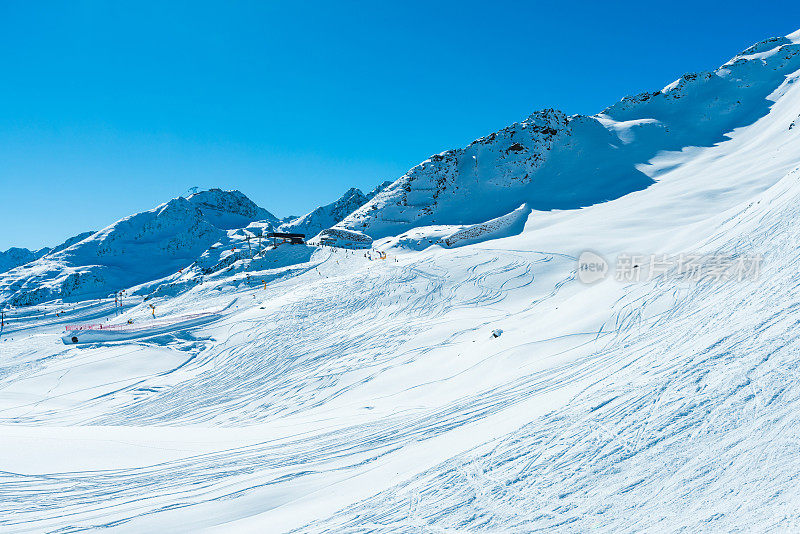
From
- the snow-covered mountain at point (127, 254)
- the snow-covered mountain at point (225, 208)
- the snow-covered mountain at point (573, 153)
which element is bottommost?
the snow-covered mountain at point (573, 153)

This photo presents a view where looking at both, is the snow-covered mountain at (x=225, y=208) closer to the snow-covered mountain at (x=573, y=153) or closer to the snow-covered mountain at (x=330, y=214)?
the snow-covered mountain at (x=330, y=214)

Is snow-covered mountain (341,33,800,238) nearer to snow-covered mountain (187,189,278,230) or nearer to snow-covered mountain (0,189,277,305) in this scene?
snow-covered mountain (0,189,277,305)

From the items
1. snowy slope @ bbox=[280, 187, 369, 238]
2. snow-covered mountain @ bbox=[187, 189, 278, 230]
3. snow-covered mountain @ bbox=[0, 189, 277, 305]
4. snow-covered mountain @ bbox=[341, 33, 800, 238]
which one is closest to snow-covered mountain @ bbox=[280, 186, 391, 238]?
snowy slope @ bbox=[280, 187, 369, 238]

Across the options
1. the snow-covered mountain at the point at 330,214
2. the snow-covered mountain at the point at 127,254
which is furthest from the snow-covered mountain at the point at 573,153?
the snow-covered mountain at the point at 330,214

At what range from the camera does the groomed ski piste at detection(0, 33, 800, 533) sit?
4660mm

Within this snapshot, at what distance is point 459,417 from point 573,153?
63.9 m

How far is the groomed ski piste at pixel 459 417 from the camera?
15.3 ft

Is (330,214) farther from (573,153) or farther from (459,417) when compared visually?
(459,417)

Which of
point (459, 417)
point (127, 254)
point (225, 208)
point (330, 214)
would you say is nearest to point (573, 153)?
point (459, 417)

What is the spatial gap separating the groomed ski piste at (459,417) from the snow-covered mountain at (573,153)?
3683 centimetres

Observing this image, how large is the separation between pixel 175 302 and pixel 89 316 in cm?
2720

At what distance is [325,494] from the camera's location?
600cm

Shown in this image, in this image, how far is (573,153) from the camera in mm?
63312

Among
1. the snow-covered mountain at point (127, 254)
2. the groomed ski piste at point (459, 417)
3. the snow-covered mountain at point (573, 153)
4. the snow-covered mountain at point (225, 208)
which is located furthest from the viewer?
the snow-covered mountain at point (225, 208)
